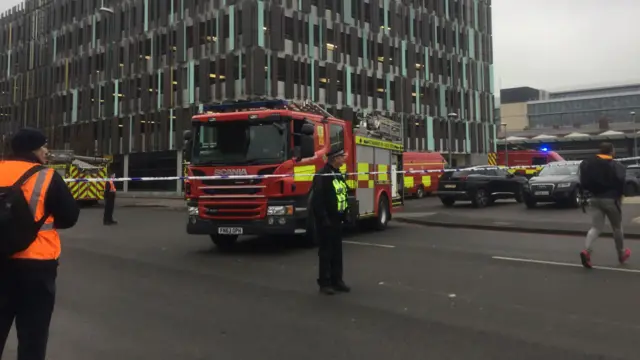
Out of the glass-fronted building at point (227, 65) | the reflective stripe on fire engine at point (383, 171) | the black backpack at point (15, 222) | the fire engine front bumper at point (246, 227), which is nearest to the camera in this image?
the black backpack at point (15, 222)

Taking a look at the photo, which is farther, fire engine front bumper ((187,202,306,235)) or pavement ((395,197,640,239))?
pavement ((395,197,640,239))

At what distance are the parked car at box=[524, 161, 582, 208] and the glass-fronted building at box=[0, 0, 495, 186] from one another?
23040 mm

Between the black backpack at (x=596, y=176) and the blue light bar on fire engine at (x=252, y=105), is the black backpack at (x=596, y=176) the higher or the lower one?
the lower one

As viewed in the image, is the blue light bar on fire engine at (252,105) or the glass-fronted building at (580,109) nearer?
the blue light bar on fire engine at (252,105)

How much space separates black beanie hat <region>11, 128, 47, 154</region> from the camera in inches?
125

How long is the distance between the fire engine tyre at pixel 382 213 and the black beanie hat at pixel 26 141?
11.0 m

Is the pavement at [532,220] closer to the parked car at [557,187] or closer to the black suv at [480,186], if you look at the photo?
the parked car at [557,187]

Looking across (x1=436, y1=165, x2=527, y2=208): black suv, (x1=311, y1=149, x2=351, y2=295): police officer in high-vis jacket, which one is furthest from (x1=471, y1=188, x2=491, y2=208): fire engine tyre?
(x1=311, y1=149, x2=351, y2=295): police officer in high-vis jacket

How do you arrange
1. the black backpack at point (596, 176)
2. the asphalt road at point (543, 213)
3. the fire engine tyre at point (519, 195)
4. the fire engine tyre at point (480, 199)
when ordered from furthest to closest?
the fire engine tyre at point (519, 195), the fire engine tyre at point (480, 199), the asphalt road at point (543, 213), the black backpack at point (596, 176)

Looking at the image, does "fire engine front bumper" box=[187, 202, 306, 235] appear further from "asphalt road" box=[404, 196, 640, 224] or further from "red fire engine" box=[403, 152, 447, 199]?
"red fire engine" box=[403, 152, 447, 199]

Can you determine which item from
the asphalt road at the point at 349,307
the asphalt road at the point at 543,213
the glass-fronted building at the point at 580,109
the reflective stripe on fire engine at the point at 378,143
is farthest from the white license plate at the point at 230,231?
the glass-fronted building at the point at 580,109

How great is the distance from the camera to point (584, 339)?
4691 millimetres

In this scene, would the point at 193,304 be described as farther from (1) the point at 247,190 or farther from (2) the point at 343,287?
(1) the point at 247,190

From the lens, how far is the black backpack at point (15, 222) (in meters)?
2.89
